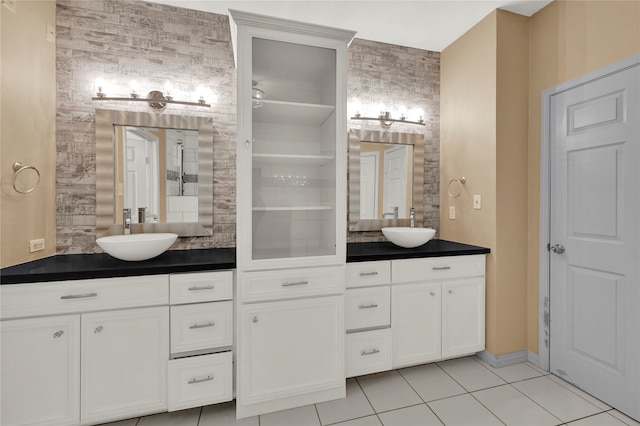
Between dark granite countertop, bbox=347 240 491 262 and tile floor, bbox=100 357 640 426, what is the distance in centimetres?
90

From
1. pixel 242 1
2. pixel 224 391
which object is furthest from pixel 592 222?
pixel 242 1

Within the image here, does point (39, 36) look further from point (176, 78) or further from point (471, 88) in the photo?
point (471, 88)

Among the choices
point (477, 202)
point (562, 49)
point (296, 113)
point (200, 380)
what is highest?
point (562, 49)

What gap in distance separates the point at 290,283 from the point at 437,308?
117cm

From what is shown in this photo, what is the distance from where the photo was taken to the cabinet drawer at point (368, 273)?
204 cm

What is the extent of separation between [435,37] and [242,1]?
1.68 metres

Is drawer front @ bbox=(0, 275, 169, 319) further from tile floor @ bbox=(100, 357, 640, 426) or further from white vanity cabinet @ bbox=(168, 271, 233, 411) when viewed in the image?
tile floor @ bbox=(100, 357, 640, 426)

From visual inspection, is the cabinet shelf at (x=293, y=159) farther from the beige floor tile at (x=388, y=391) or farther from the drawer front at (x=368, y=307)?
the beige floor tile at (x=388, y=391)

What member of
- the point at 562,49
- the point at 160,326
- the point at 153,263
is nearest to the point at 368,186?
the point at 562,49

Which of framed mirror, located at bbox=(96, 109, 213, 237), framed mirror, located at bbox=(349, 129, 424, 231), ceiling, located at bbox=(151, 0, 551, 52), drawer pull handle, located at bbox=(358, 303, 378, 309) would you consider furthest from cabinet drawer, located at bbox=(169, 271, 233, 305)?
ceiling, located at bbox=(151, 0, 551, 52)

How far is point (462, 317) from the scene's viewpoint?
7.59 ft

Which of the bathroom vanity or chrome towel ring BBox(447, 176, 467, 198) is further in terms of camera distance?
chrome towel ring BBox(447, 176, 467, 198)

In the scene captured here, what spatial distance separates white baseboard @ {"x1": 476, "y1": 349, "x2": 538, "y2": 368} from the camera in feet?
7.59

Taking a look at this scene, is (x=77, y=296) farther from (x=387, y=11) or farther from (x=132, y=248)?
(x=387, y=11)
